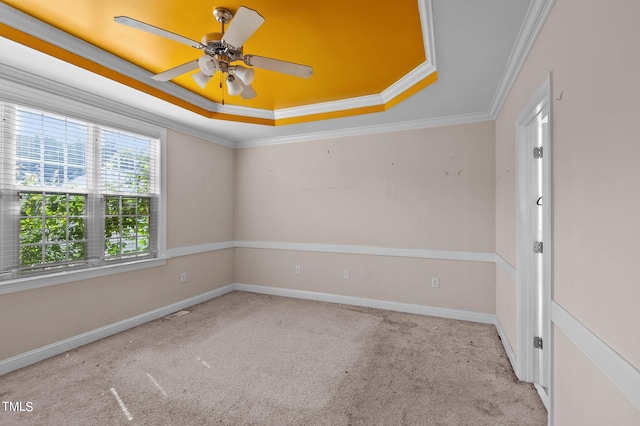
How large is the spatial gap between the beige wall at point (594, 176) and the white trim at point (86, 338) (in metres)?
3.87

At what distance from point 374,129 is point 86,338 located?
4.09m

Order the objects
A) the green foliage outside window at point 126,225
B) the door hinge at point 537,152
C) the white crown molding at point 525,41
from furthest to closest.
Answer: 1. the green foliage outside window at point 126,225
2. the door hinge at point 537,152
3. the white crown molding at point 525,41

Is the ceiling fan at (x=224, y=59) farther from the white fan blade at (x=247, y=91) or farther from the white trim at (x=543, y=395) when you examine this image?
the white trim at (x=543, y=395)

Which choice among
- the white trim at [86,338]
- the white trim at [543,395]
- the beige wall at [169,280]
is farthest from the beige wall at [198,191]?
the white trim at [543,395]

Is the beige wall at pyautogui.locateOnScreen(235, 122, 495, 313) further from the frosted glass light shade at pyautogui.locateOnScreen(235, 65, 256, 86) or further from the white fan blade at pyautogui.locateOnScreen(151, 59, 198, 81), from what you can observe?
the white fan blade at pyautogui.locateOnScreen(151, 59, 198, 81)

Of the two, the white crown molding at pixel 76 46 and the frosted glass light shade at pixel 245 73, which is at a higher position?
the white crown molding at pixel 76 46

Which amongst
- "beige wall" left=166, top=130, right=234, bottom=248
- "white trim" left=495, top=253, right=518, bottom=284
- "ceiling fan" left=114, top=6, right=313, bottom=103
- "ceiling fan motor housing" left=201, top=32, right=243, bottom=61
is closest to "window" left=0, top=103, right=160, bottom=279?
"beige wall" left=166, top=130, right=234, bottom=248

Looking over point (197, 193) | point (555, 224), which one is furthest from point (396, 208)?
point (197, 193)

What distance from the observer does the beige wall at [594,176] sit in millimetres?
985

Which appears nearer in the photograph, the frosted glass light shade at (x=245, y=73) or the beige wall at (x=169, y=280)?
the frosted glass light shade at (x=245, y=73)

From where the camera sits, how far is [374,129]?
409 centimetres

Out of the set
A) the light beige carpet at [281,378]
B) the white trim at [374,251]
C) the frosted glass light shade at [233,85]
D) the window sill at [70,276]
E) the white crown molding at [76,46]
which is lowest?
the light beige carpet at [281,378]

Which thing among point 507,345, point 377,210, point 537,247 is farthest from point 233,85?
point 507,345

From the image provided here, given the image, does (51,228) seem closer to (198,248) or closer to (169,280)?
(169,280)
